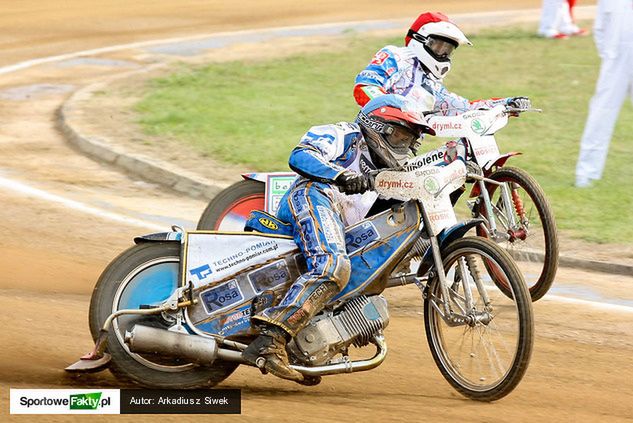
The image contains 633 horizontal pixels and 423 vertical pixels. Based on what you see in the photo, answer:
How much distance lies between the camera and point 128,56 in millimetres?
21172

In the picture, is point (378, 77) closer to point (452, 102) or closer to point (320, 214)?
point (452, 102)

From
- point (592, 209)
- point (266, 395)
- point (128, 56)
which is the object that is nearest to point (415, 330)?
point (266, 395)

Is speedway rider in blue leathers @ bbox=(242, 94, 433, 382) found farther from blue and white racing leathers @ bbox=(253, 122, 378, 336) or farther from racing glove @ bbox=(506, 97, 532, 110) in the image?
racing glove @ bbox=(506, 97, 532, 110)

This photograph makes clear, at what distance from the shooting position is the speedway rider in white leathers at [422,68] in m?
9.62

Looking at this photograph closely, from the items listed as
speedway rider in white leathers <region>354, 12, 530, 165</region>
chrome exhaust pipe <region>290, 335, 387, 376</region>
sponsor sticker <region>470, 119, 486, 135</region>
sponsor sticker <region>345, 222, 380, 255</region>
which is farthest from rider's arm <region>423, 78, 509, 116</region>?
chrome exhaust pipe <region>290, 335, 387, 376</region>

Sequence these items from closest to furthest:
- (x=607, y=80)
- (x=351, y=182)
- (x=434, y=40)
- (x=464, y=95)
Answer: (x=351, y=182) < (x=434, y=40) < (x=607, y=80) < (x=464, y=95)

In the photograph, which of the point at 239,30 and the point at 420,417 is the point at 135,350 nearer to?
the point at 420,417

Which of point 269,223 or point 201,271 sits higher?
point 269,223

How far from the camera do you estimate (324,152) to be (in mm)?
7164

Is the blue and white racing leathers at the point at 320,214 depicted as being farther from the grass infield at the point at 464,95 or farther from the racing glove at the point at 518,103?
the grass infield at the point at 464,95

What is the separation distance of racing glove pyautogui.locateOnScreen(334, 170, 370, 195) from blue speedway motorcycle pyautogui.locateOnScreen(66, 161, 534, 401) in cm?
19

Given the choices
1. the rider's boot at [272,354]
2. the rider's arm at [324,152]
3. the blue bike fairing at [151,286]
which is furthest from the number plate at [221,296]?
the rider's arm at [324,152]

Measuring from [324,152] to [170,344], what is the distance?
4.68 ft

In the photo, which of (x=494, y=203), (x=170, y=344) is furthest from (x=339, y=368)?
(x=494, y=203)
